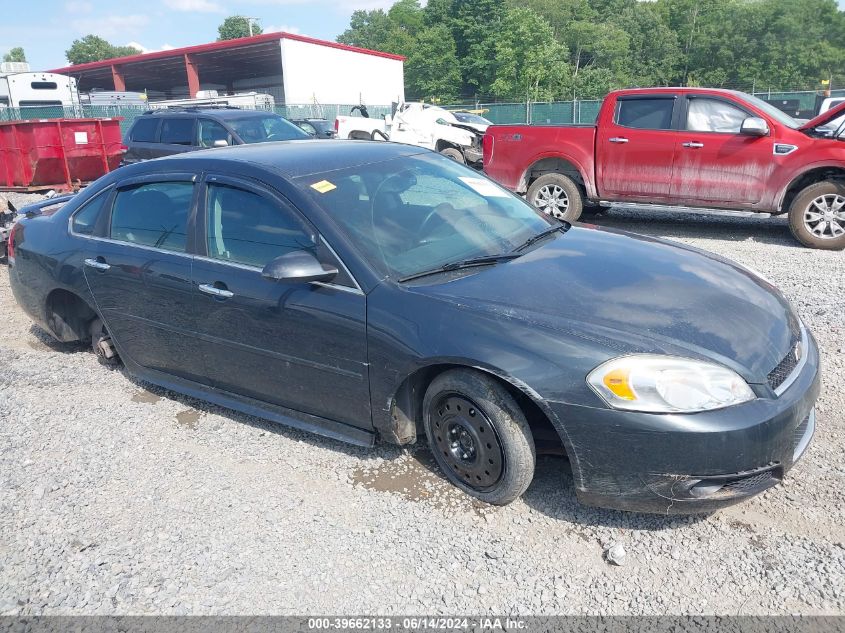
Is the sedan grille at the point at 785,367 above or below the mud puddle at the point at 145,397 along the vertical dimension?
above

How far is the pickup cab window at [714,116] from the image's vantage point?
7.82 metres

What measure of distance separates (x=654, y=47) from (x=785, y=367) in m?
75.2

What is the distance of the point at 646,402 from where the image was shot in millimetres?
2535

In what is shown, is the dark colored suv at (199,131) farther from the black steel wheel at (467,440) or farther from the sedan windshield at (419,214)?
the black steel wheel at (467,440)

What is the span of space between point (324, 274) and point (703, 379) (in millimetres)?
1715

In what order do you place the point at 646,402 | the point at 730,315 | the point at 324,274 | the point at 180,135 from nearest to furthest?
the point at 646,402 < the point at 730,315 < the point at 324,274 < the point at 180,135

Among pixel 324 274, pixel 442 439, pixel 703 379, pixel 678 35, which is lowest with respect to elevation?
pixel 442 439

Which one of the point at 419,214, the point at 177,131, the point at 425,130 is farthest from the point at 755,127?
the point at 425,130

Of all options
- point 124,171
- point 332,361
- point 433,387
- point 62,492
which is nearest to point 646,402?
point 433,387

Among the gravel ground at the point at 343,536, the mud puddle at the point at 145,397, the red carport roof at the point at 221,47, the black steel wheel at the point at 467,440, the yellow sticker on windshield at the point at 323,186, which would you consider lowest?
the mud puddle at the point at 145,397

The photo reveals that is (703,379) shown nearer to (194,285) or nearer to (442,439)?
(442,439)

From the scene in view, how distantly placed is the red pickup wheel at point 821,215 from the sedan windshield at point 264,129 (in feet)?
25.2

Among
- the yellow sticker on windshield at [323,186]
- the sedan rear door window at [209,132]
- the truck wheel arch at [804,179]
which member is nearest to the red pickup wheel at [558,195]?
the truck wheel arch at [804,179]

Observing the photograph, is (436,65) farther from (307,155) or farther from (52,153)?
(307,155)
